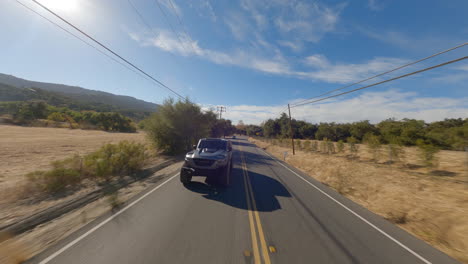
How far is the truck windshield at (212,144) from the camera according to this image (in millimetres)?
7480

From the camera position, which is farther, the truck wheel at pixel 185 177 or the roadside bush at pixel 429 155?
the roadside bush at pixel 429 155

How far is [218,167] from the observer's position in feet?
19.6

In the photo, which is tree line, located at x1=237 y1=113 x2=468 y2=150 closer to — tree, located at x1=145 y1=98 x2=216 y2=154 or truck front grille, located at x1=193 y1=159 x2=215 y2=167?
truck front grille, located at x1=193 y1=159 x2=215 y2=167

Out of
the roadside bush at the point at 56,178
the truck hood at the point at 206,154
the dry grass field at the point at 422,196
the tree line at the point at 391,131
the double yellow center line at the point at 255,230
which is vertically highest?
the tree line at the point at 391,131

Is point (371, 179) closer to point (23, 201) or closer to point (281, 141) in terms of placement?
point (23, 201)

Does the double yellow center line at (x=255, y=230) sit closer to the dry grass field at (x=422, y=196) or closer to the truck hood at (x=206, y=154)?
the truck hood at (x=206, y=154)

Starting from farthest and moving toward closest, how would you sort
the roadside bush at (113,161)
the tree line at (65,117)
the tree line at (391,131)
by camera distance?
the tree line at (65,117), the tree line at (391,131), the roadside bush at (113,161)

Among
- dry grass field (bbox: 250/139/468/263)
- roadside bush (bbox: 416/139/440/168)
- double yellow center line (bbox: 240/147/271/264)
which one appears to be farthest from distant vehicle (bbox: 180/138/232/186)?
roadside bush (bbox: 416/139/440/168)

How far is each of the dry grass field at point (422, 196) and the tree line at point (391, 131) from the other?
131 inches

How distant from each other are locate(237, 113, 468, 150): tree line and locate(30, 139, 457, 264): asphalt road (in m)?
12.9

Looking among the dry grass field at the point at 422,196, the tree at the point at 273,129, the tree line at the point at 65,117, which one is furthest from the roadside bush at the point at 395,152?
the tree line at the point at 65,117

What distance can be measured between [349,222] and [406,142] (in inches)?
837

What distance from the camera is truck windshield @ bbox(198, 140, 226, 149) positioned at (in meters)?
7.48

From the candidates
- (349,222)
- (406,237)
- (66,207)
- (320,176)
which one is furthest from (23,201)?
(320,176)
